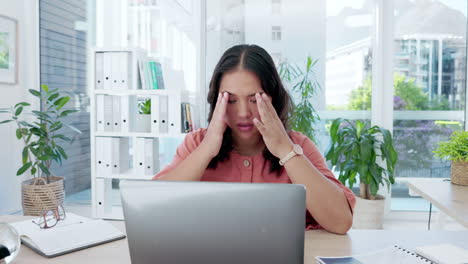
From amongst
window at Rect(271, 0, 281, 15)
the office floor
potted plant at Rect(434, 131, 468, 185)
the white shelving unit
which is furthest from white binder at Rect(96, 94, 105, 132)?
potted plant at Rect(434, 131, 468, 185)

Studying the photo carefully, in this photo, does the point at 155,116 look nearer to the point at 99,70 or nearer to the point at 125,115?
the point at 125,115

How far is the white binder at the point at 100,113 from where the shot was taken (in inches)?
128

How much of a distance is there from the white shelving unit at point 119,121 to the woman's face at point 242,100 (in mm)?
1724

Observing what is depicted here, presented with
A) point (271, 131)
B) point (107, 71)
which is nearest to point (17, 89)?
point (107, 71)

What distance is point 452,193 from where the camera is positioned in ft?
6.48

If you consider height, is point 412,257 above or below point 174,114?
below

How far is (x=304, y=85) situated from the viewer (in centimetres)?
348

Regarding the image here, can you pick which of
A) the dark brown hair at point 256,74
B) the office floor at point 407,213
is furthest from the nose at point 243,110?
the office floor at point 407,213

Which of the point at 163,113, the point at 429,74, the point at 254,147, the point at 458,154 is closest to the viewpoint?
the point at 254,147

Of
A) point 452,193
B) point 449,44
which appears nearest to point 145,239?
point 452,193

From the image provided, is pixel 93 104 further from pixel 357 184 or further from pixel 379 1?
pixel 379 1

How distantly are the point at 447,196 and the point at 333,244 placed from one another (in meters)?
1.08

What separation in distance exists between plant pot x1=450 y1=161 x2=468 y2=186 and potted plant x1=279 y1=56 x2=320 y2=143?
4.28 ft

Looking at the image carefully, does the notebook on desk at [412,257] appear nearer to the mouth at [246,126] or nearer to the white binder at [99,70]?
the mouth at [246,126]
